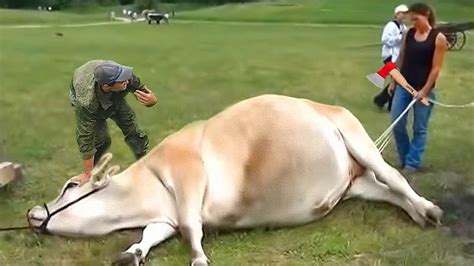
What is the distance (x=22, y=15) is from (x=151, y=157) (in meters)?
1.12

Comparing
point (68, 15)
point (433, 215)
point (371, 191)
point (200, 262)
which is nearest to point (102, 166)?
point (200, 262)

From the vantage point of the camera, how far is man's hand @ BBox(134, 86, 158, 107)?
13.5 ft

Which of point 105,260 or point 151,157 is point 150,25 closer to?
point 151,157

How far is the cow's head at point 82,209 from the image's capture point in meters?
3.92

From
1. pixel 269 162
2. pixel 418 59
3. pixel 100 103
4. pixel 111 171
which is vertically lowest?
pixel 111 171

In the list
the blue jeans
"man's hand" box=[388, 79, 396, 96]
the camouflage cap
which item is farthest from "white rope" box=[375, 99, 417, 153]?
the camouflage cap

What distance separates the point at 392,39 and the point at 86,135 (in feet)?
5.86

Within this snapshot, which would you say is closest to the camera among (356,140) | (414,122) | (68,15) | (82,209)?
(82,209)

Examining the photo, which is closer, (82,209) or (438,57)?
(82,209)

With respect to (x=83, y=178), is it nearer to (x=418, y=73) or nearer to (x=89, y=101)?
(x=89, y=101)

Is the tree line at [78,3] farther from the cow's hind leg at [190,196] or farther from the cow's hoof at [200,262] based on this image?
the cow's hoof at [200,262]

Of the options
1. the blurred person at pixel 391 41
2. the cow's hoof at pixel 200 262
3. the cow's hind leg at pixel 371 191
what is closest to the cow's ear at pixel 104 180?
the cow's hoof at pixel 200 262

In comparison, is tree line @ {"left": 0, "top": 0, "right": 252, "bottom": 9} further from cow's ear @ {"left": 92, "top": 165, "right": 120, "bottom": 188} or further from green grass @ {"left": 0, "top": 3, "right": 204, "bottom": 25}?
cow's ear @ {"left": 92, "top": 165, "right": 120, "bottom": 188}

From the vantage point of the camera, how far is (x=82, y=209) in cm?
393
